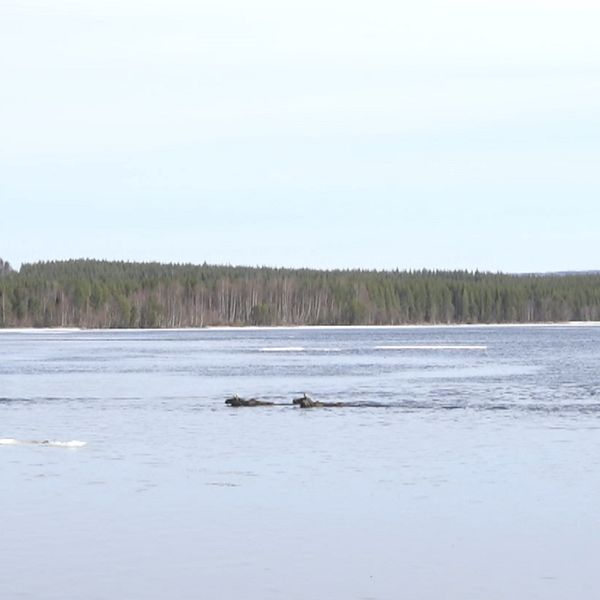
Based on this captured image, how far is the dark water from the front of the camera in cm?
1878

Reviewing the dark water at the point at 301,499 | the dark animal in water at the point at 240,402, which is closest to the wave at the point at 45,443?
the dark water at the point at 301,499

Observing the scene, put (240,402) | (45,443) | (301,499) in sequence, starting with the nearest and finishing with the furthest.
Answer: (301,499)
(45,443)
(240,402)

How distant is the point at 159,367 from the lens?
84.1 m

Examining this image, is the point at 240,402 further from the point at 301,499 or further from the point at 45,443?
the point at 301,499

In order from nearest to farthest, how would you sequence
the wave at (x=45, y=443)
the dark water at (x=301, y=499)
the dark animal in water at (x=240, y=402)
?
the dark water at (x=301, y=499), the wave at (x=45, y=443), the dark animal in water at (x=240, y=402)

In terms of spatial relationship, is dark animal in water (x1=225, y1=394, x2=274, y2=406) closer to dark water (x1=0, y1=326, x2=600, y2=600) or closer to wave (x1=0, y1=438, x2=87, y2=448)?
dark water (x1=0, y1=326, x2=600, y2=600)

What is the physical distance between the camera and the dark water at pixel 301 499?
18781 mm

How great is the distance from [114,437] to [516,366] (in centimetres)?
5012

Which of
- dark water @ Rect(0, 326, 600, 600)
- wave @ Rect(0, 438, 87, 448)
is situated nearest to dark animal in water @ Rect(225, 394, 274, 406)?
dark water @ Rect(0, 326, 600, 600)

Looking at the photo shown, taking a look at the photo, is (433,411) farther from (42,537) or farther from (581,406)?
(42,537)

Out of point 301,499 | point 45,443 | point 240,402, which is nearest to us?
point 301,499

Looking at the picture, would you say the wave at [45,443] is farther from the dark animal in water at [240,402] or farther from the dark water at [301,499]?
the dark animal in water at [240,402]

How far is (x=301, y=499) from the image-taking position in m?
25.4

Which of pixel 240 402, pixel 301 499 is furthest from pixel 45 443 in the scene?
pixel 240 402
